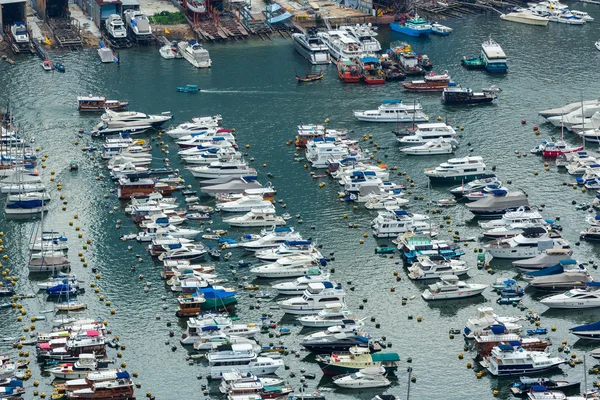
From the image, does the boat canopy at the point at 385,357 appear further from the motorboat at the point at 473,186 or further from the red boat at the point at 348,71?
the red boat at the point at 348,71

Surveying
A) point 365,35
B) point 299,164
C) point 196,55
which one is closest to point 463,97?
point 365,35

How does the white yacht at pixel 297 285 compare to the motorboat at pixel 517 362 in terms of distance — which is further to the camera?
the white yacht at pixel 297 285

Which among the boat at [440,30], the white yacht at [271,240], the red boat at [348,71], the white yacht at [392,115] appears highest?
the white yacht at [271,240]

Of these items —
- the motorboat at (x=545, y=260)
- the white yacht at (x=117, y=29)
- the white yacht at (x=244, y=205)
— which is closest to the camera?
the motorboat at (x=545, y=260)

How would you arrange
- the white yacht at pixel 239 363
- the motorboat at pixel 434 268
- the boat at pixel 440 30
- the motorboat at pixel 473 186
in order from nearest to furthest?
the white yacht at pixel 239 363
the motorboat at pixel 434 268
the motorboat at pixel 473 186
the boat at pixel 440 30

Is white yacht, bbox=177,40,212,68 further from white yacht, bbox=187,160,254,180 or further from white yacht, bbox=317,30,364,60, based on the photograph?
white yacht, bbox=187,160,254,180

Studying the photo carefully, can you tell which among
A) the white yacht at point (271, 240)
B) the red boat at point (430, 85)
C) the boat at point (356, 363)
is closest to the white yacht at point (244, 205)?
the white yacht at point (271, 240)

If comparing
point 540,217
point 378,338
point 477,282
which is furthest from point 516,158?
point 378,338

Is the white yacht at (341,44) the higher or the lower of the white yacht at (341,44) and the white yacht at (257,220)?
the lower
